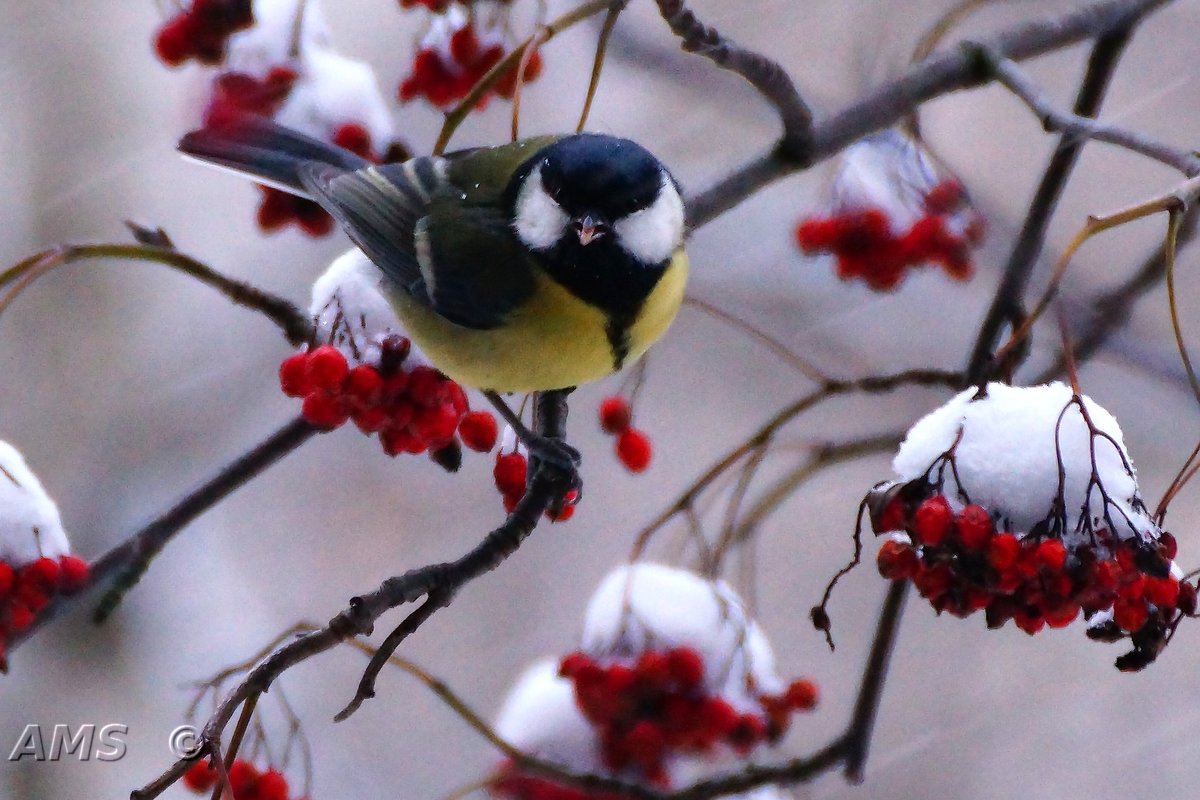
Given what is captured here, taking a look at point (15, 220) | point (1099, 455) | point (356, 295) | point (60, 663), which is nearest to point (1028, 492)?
point (1099, 455)

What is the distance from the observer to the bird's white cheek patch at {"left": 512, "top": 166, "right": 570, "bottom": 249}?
1773 mm

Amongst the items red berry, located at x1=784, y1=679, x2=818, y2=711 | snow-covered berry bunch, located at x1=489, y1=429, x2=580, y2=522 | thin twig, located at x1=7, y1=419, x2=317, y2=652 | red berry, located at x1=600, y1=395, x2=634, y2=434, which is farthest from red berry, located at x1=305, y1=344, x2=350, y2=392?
red berry, located at x1=784, y1=679, x2=818, y2=711

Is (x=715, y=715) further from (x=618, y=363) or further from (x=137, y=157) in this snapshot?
(x=137, y=157)

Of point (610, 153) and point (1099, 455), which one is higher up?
point (610, 153)

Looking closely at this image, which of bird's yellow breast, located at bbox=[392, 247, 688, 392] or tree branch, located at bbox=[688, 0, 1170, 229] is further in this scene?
bird's yellow breast, located at bbox=[392, 247, 688, 392]

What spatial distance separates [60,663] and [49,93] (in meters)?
2.13

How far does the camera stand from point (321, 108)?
1.93 metres

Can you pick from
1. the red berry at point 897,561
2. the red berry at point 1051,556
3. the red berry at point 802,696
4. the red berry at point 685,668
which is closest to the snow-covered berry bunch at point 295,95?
the red berry at point 685,668

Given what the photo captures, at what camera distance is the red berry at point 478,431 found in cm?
167

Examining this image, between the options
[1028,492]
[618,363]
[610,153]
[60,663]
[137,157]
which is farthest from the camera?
[137,157]

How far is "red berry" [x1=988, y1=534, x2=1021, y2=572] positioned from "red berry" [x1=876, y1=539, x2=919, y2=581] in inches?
3.3

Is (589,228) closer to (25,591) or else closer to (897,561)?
(897,561)

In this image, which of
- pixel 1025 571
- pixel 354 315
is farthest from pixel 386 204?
pixel 1025 571

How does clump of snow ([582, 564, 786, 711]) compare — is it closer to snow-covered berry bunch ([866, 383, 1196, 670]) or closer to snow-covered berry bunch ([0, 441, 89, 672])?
snow-covered berry bunch ([866, 383, 1196, 670])
